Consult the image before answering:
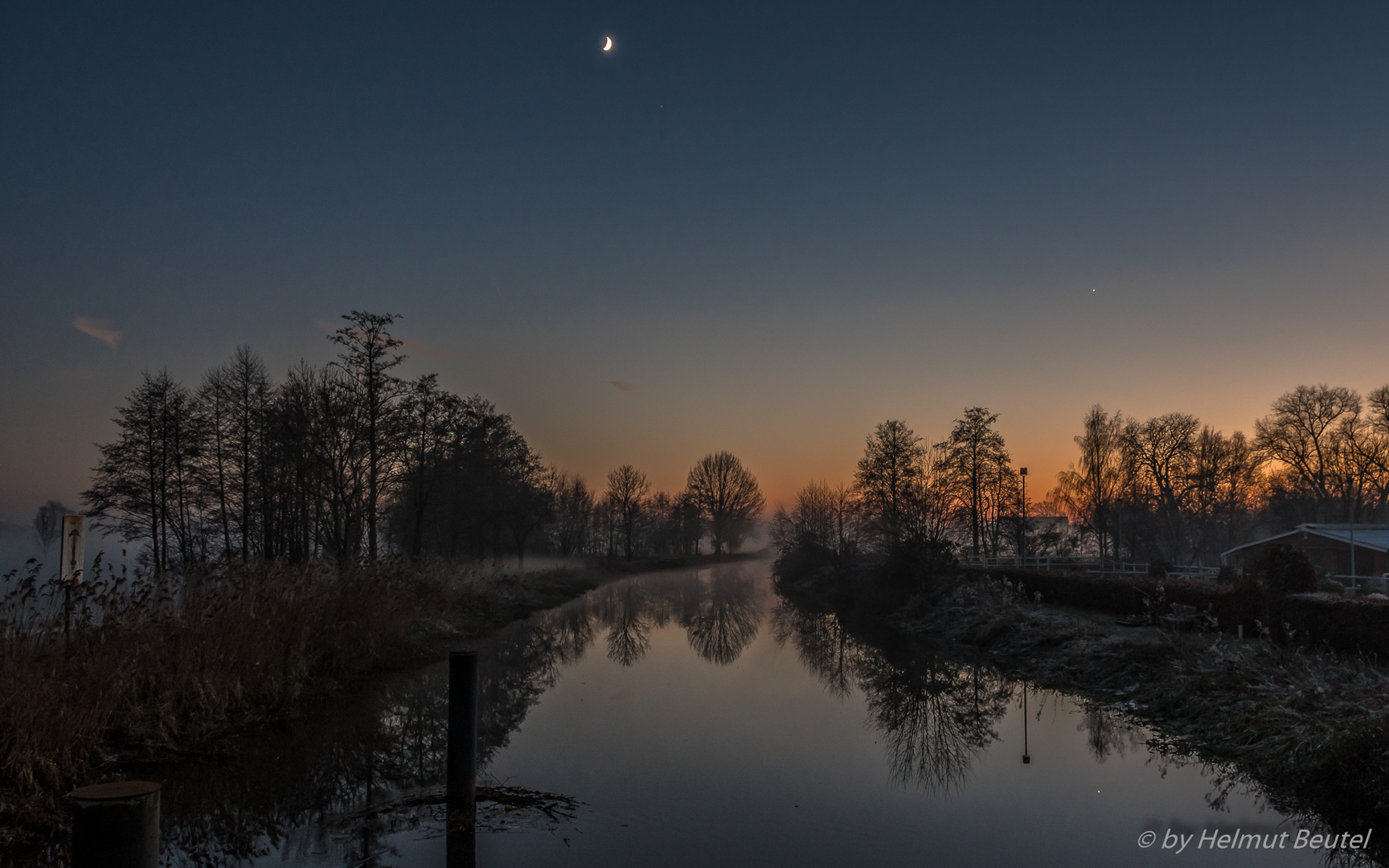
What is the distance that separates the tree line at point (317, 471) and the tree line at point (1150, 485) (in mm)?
18434

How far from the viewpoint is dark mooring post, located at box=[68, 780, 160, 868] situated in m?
2.62

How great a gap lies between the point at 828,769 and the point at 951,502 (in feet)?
114

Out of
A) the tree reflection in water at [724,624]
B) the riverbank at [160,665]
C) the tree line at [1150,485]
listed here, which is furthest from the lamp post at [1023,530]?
the riverbank at [160,665]

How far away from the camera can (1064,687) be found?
12.2 m

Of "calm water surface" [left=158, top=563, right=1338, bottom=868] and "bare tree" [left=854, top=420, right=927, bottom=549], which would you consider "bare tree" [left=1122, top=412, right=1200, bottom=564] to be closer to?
"bare tree" [left=854, top=420, right=927, bottom=549]

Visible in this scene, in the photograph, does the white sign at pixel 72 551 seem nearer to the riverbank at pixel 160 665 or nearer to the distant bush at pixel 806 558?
the riverbank at pixel 160 665

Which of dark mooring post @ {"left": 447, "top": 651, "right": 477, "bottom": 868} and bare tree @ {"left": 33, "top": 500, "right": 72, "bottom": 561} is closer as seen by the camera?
dark mooring post @ {"left": 447, "top": 651, "right": 477, "bottom": 868}

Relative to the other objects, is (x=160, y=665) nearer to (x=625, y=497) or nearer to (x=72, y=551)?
(x=72, y=551)

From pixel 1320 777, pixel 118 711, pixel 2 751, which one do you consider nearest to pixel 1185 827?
pixel 1320 777

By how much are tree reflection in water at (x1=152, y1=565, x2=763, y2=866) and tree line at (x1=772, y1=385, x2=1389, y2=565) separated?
2737cm

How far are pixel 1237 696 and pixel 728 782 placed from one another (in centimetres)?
660

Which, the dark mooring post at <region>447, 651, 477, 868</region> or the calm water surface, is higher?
the dark mooring post at <region>447, 651, 477, 868</region>

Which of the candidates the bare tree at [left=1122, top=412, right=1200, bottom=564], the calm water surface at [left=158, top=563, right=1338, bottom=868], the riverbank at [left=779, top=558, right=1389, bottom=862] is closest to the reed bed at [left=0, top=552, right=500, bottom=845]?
the calm water surface at [left=158, top=563, right=1338, bottom=868]

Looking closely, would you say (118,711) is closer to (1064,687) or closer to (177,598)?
(177,598)
